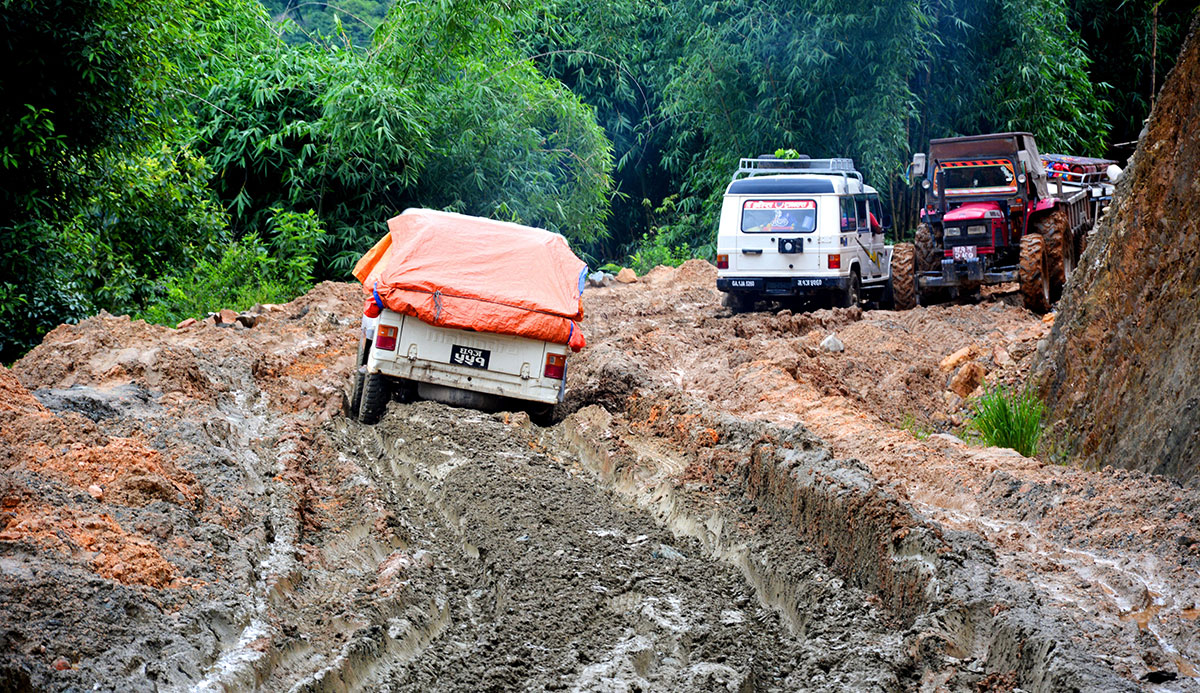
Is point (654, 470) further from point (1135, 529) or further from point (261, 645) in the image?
point (261, 645)

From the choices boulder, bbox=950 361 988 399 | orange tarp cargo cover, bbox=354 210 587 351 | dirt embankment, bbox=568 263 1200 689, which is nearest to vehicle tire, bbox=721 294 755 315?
dirt embankment, bbox=568 263 1200 689

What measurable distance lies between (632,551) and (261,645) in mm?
2608

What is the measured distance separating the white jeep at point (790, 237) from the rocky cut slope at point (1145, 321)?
8.03 metres

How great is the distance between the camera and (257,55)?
21.8m

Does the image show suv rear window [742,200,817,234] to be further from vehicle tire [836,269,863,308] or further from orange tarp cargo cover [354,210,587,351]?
orange tarp cargo cover [354,210,587,351]

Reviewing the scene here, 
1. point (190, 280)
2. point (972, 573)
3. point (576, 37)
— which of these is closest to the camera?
point (972, 573)

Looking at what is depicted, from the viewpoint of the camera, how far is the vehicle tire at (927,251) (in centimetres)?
1712

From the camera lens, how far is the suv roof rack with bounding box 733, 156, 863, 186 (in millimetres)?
18188

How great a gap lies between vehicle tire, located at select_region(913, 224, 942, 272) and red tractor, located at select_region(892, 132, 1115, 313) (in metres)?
0.02

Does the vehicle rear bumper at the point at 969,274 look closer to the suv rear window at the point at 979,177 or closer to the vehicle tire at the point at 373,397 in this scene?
the suv rear window at the point at 979,177

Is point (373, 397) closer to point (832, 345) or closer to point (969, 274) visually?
point (832, 345)

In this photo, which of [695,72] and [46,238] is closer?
[46,238]

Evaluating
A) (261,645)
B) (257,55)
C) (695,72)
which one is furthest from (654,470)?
(695,72)

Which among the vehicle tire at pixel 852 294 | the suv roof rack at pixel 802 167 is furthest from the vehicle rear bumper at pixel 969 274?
the suv roof rack at pixel 802 167
